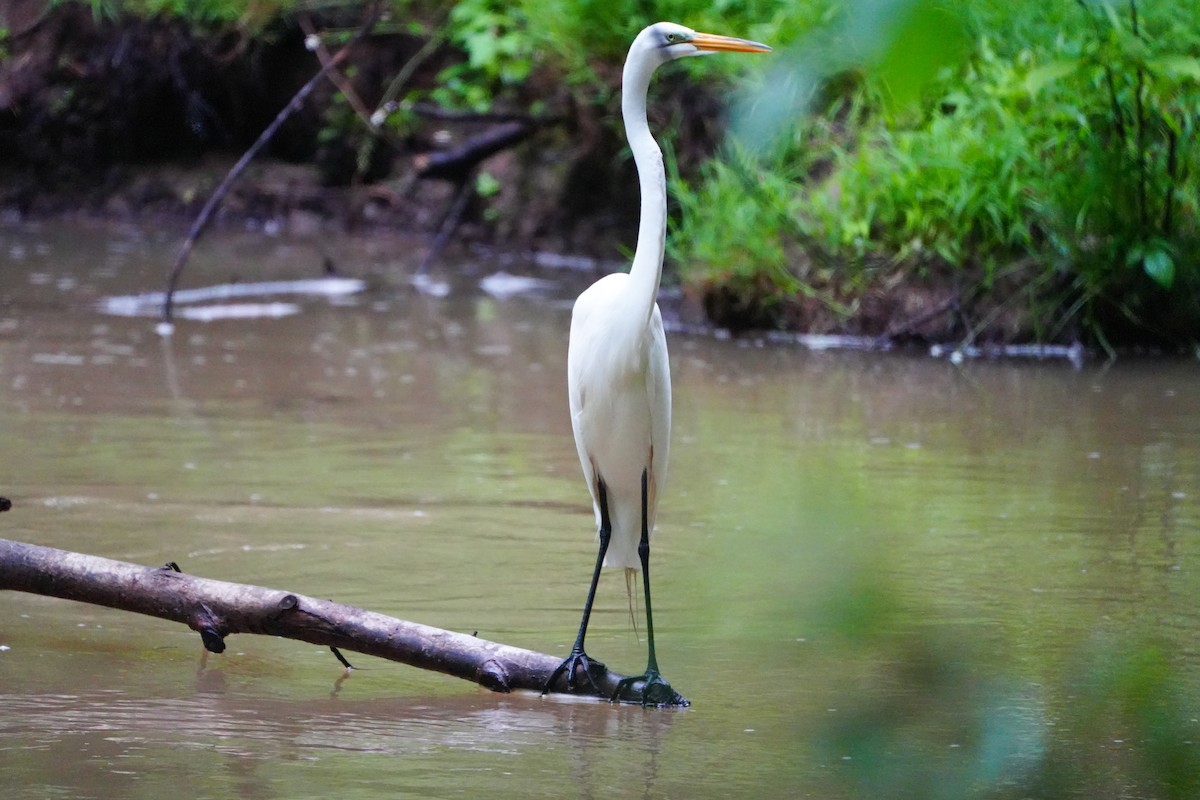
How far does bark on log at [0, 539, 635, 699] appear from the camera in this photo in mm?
2951

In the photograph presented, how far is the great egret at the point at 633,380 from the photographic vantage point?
307 centimetres

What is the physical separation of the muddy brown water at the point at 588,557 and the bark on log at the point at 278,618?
11cm

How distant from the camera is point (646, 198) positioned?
308cm

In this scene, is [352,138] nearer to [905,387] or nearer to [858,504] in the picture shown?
[905,387]

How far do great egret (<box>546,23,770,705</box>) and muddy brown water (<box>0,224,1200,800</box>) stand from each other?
10.5 inches

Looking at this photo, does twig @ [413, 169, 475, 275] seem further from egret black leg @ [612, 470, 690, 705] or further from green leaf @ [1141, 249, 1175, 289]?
egret black leg @ [612, 470, 690, 705]

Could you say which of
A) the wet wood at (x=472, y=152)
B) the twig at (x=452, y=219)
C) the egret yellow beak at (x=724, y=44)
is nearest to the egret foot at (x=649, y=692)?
the egret yellow beak at (x=724, y=44)

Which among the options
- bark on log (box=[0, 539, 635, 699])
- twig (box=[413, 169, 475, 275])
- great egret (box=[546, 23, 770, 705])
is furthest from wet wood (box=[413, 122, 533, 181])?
bark on log (box=[0, 539, 635, 699])

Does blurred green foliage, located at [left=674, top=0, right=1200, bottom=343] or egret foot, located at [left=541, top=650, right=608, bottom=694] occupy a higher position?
blurred green foliage, located at [left=674, top=0, right=1200, bottom=343]

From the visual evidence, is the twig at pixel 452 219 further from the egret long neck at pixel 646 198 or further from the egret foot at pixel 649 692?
the egret foot at pixel 649 692

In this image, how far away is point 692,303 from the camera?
29.3 feet

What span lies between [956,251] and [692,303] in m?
1.80

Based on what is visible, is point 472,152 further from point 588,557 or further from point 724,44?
point 724,44

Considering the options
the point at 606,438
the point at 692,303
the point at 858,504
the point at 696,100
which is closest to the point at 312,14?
the point at 696,100
